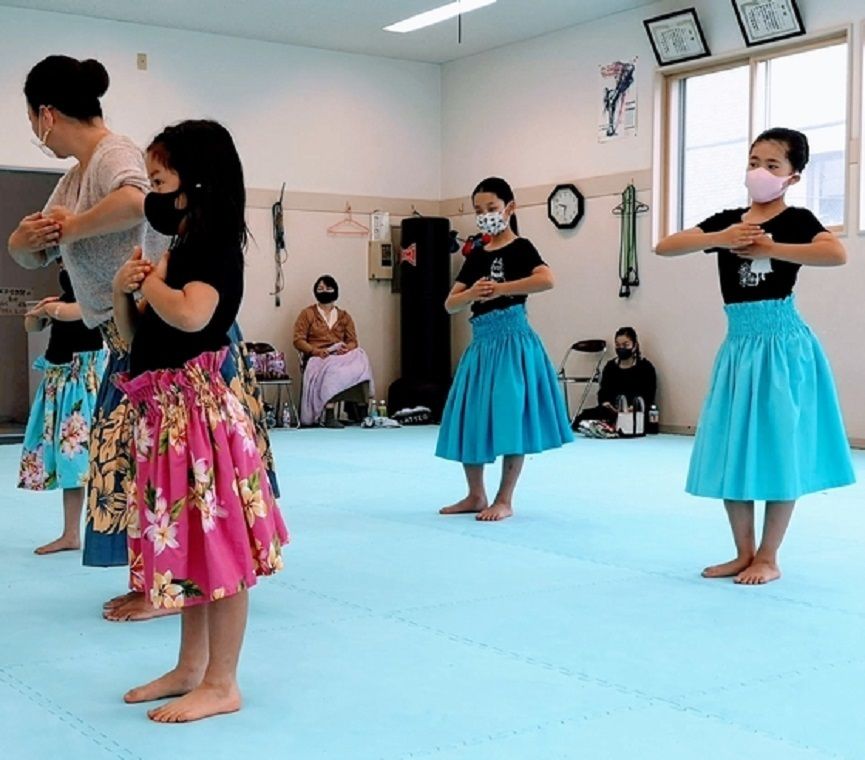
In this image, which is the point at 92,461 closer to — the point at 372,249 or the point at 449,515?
the point at 449,515

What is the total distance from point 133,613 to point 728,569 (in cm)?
186

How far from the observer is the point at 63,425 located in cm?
425

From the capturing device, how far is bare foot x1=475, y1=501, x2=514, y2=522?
5098 millimetres

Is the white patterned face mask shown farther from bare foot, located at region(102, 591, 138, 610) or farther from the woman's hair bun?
bare foot, located at region(102, 591, 138, 610)

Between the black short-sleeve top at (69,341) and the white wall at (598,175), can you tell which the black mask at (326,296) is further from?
the black short-sleeve top at (69,341)

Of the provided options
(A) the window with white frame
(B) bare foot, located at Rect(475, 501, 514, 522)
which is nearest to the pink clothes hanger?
(A) the window with white frame

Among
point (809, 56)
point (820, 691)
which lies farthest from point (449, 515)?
point (809, 56)

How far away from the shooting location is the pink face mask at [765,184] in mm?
3766

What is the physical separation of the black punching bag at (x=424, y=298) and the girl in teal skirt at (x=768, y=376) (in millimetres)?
7374

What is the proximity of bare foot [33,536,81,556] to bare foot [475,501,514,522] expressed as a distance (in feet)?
5.37

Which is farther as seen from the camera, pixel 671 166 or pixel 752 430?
pixel 671 166

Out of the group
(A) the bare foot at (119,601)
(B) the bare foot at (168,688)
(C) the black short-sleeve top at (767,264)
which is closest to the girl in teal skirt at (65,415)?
(A) the bare foot at (119,601)

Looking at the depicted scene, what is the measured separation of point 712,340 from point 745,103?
1.82 m

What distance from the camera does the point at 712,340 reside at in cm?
943
